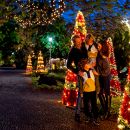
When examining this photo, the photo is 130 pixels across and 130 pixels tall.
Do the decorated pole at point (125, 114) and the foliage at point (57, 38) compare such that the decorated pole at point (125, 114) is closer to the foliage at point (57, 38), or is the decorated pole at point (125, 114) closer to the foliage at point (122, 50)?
the foliage at point (122, 50)

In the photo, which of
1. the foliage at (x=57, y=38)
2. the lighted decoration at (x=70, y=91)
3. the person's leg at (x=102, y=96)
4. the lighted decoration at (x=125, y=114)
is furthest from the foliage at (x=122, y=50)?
the lighted decoration at (x=125, y=114)

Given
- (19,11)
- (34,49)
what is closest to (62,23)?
(34,49)

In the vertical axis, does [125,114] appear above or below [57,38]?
below

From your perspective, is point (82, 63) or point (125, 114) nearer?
point (125, 114)

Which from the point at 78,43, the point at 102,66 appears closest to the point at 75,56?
the point at 78,43

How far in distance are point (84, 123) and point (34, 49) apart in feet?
112

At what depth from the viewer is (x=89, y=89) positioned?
11.9m

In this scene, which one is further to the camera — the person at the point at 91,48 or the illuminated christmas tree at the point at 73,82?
the illuminated christmas tree at the point at 73,82

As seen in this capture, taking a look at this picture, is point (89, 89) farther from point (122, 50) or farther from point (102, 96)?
point (122, 50)

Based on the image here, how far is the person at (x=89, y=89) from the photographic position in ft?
38.9

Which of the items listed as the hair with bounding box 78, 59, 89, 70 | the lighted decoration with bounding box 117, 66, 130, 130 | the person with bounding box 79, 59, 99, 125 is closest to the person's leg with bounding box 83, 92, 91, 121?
the person with bounding box 79, 59, 99, 125

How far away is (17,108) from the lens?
14.6 m

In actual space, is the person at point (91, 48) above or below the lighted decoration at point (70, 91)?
above

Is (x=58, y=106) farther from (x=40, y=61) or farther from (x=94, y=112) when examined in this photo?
(x=40, y=61)
